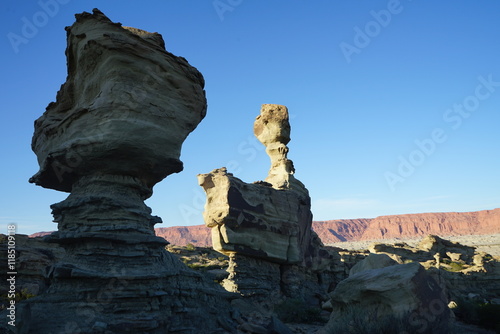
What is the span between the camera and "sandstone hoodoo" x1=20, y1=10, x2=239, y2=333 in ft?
25.2

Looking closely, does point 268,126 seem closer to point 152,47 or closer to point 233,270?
point 233,270

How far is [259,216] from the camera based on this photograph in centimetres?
1806

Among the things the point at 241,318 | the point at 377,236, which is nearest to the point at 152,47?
the point at 241,318

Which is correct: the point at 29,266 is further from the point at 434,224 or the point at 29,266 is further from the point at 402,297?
the point at 434,224

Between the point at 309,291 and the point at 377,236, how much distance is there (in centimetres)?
15764

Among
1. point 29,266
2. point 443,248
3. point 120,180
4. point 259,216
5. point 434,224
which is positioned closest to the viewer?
point 120,180

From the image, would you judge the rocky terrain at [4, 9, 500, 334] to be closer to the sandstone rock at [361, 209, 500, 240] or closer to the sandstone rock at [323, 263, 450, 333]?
the sandstone rock at [323, 263, 450, 333]

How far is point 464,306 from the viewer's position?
14.7 m

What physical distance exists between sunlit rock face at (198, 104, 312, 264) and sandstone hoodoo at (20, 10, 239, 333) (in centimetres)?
719

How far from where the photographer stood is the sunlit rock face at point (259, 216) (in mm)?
17078

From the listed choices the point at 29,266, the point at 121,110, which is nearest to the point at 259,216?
the point at 121,110

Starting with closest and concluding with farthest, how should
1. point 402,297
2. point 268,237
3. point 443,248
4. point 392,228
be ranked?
point 402,297
point 268,237
point 443,248
point 392,228

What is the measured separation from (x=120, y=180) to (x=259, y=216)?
9.79 m

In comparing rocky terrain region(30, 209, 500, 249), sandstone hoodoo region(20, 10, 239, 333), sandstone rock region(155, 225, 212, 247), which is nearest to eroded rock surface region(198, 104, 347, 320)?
sandstone hoodoo region(20, 10, 239, 333)
